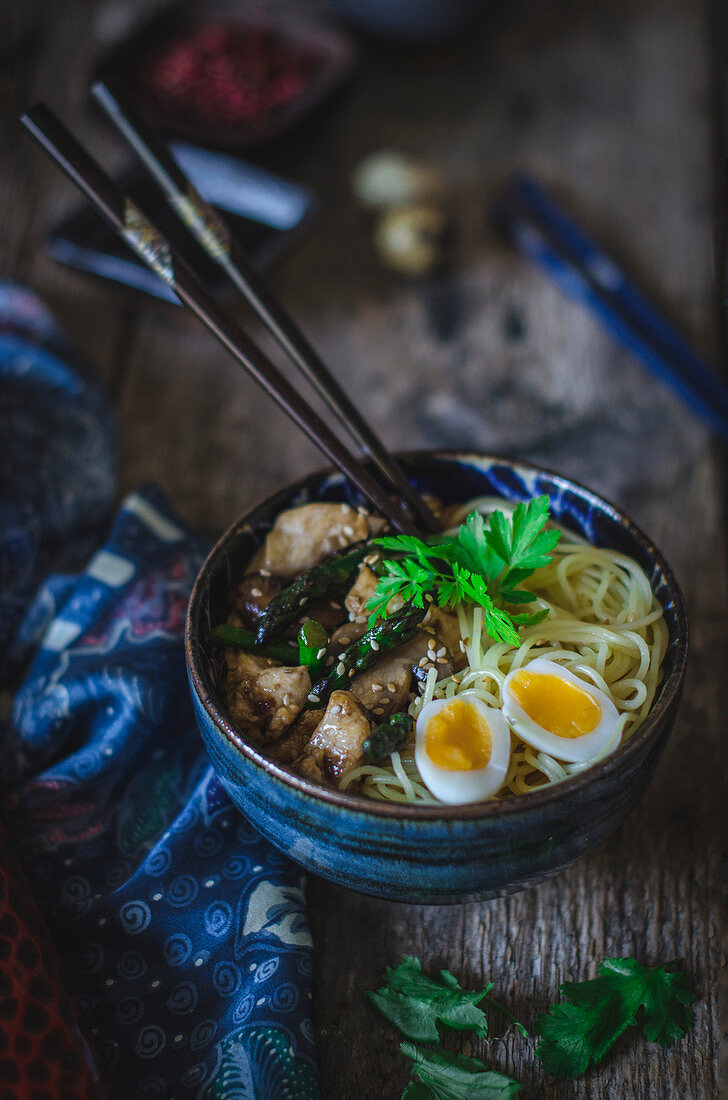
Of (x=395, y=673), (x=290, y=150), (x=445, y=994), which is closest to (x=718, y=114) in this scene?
(x=290, y=150)

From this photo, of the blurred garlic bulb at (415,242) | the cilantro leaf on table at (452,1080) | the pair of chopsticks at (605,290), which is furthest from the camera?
the blurred garlic bulb at (415,242)

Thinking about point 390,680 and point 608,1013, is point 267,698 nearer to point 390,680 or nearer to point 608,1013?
point 390,680

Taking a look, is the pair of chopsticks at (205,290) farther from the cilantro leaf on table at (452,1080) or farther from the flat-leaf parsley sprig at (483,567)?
the cilantro leaf on table at (452,1080)

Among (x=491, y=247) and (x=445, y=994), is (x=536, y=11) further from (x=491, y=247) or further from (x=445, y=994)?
(x=445, y=994)

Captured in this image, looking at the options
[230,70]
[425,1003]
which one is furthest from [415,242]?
[425,1003]

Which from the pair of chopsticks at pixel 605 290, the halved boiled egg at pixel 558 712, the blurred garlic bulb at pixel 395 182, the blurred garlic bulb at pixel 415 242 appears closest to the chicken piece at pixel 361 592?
the halved boiled egg at pixel 558 712

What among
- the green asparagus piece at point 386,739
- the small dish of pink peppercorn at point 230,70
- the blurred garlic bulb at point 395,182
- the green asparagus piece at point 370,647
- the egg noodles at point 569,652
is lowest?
the blurred garlic bulb at point 395,182
